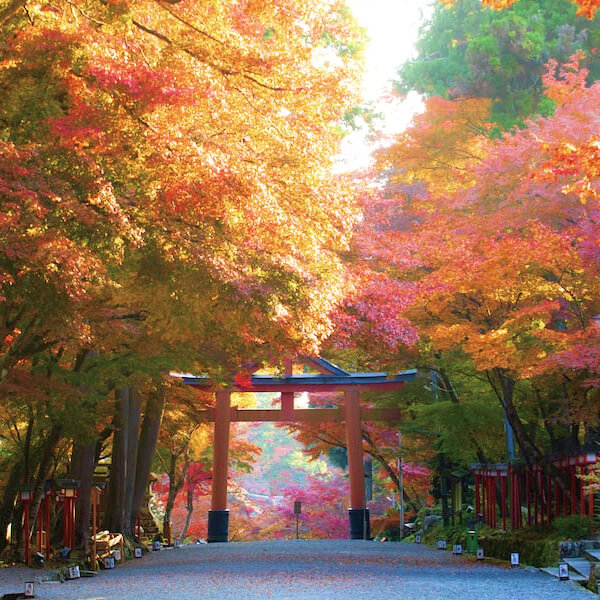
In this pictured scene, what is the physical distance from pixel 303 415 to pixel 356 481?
3.27m

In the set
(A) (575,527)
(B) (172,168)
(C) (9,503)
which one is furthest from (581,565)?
(C) (9,503)

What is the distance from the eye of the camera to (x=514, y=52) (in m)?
30.4

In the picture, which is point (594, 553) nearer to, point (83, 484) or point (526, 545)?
point (526, 545)

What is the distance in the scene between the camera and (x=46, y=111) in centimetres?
909

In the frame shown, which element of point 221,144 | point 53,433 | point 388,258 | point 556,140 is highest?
point 556,140

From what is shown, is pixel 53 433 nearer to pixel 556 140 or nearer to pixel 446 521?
pixel 556 140

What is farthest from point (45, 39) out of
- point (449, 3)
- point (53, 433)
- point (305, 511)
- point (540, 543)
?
point (305, 511)

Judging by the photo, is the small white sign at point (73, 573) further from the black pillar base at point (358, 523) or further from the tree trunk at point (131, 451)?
the black pillar base at point (358, 523)

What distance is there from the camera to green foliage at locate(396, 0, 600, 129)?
29.9 metres

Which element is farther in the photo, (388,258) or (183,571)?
(388,258)

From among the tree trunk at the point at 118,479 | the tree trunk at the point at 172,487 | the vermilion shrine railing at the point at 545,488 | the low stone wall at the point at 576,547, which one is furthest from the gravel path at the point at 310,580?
the tree trunk at the point at 172,487

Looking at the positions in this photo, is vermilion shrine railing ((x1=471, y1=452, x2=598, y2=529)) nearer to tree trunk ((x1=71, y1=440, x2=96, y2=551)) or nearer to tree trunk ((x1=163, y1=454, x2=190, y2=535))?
tree trunk ((x1=71, y1=440, x2=96, y2=551))

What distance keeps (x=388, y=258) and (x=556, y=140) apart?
3916 millimetres

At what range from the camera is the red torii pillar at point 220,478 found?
28.5 metres
